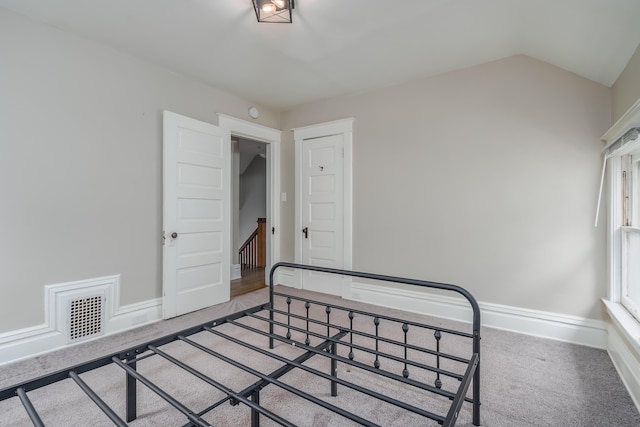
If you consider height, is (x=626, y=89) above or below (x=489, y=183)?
above

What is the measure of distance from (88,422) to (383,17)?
10.2ft

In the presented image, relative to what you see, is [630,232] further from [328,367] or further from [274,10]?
[274,10]

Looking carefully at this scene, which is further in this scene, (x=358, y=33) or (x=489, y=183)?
(x=489, y=183)

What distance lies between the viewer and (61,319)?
238 cm

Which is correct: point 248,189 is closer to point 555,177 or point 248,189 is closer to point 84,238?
point 84,238

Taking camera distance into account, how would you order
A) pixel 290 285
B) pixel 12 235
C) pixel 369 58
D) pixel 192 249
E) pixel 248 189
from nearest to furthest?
pixel 12 235 < pixel 369 58 < pixel 192 249 < pixel 290 285 < pixel 248 189

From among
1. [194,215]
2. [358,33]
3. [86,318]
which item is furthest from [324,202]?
[86,318]

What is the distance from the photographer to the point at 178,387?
1872 mm

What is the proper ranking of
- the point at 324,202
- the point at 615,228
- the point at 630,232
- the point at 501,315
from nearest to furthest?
the point at 630,232 < the point at 615,228 < the point at 501,315 < the point at 324,202

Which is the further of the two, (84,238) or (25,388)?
(84,238)

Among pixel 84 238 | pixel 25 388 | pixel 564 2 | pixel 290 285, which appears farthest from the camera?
pixel 290 285

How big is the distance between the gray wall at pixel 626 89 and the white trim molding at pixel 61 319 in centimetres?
408

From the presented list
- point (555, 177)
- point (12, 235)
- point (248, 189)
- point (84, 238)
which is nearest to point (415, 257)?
point (555, 177)

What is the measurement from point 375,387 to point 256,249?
4815 mm
